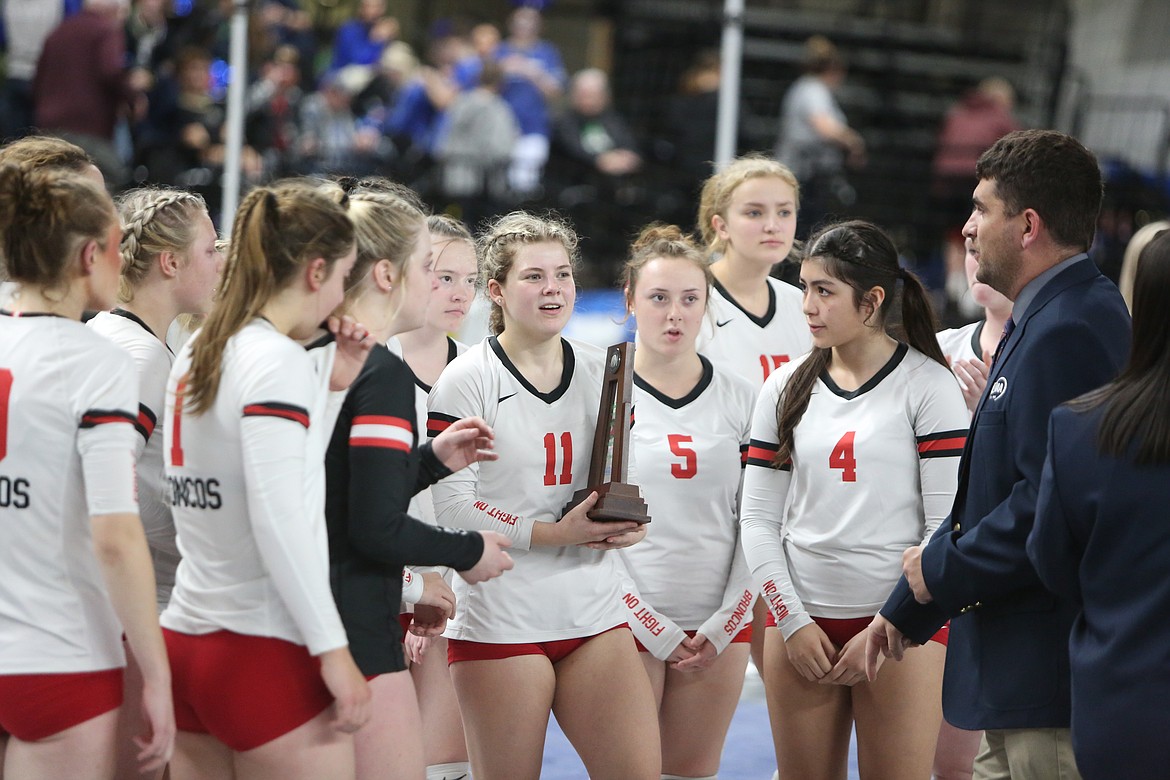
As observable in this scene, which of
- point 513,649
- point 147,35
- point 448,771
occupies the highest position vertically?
point 147,35

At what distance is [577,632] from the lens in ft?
9.91

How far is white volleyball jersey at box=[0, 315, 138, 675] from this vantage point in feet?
7.21

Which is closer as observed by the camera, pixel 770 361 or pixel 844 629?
pixel 844 629

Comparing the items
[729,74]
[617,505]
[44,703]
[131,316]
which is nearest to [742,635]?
[617,505]

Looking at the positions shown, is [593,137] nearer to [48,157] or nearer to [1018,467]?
[48,157]

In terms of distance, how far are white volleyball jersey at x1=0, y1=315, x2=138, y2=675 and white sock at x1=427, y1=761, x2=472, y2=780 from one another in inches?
61.4

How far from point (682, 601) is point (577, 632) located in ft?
1.72

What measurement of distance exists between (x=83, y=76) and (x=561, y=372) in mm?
5397

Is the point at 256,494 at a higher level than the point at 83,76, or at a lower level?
lower

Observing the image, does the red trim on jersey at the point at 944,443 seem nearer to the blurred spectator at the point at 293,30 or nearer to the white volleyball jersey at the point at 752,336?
the white volleyball jersey at the point at 752,336

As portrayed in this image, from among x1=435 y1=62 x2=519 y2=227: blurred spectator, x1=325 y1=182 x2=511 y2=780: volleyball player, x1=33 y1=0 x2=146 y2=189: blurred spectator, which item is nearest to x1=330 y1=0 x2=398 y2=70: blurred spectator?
x1=435 y1=62 x2=519 y2=227: blurred spectator

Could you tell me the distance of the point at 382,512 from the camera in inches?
89.4

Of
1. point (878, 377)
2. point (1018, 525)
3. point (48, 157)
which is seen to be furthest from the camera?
point (878, 377)

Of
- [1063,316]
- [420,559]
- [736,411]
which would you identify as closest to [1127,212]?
[736,411]
